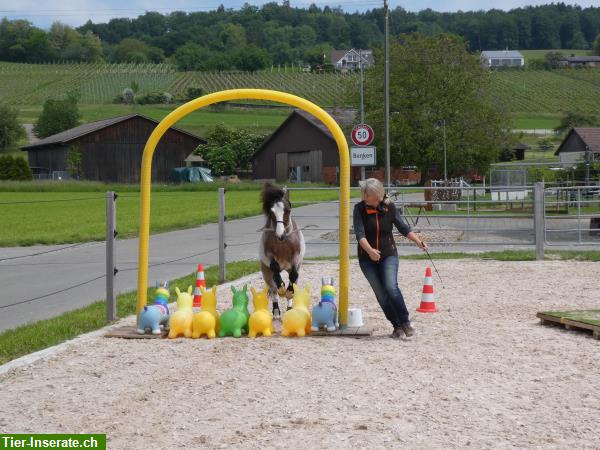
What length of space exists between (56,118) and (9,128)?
4.79m

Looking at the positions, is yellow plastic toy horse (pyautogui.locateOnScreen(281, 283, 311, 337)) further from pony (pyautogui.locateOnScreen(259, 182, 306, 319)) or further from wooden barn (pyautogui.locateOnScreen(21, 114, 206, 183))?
wooden barn (pyautogui.locateOnScreen(21, 114, 206, 183))

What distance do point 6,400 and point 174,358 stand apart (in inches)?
80.3

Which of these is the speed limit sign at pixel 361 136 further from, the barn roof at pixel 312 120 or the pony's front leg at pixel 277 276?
the barn roof at pixel 312 120

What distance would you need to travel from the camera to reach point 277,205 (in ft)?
34.9

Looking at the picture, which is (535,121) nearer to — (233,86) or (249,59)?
(233,86)

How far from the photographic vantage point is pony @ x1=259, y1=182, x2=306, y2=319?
10641mm

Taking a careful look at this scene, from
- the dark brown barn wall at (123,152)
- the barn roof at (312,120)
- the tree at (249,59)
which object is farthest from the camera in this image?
the tree at (249,59)

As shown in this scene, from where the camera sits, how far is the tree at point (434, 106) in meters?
55.6

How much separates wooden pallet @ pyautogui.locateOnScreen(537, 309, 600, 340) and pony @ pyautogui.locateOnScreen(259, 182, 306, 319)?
2.92 meters

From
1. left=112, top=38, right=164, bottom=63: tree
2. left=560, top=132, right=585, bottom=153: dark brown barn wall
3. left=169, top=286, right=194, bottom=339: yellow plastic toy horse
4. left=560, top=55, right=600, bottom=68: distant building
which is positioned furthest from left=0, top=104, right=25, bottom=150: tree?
left=560, top=55, right=600, bottom=68: distant building

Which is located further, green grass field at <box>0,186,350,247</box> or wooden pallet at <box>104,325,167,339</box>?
green grass field at <box>0,186,350,247</box>

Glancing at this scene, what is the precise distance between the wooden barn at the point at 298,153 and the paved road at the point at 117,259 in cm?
4936

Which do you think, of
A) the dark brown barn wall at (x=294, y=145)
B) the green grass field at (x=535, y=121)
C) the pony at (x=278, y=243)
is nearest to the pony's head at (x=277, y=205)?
the pony at (x=278, y=243)

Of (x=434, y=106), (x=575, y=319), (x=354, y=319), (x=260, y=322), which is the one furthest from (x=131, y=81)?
(x=575, y=319)
